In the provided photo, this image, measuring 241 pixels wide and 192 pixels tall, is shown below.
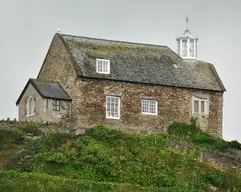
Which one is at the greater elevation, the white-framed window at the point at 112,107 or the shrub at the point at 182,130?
the white-framed window at the point at 112,107

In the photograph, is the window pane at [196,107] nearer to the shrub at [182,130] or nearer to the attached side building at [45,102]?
the shrub at [182,130]

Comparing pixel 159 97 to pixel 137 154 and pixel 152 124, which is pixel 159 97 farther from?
pixel 137 154

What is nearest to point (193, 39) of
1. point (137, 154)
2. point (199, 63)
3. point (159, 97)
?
point (199, 63)

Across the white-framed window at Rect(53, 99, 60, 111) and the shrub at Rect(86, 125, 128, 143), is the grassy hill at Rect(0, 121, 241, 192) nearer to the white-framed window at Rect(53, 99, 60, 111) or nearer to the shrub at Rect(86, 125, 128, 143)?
the shrub at Rect(86, 125, 128, 143)

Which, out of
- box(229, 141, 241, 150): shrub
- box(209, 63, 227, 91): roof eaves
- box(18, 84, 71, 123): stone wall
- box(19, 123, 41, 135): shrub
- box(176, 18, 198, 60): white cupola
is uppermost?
box(176, 18, 198, 60): white cupola

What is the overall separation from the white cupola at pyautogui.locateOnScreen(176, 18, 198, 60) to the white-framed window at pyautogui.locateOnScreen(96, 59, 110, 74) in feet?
30.3

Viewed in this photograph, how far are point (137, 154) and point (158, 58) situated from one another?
1379cm

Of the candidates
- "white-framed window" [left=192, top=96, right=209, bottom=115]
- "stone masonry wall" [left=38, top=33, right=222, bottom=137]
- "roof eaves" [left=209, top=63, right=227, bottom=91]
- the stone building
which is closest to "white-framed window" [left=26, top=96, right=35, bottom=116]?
the stone building

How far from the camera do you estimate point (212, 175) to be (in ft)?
242

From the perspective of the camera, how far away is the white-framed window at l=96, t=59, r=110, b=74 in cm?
8125

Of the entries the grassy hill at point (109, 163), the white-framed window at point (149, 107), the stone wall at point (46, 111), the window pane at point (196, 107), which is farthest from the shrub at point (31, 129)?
the window pane at point (196, 107)

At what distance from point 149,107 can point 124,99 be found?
2.29 m

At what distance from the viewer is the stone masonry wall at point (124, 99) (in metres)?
79.7

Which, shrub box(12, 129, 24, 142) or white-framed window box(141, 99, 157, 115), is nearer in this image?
shrub box(12, 129, 24, 142)
